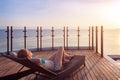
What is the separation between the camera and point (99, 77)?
19.7 ft

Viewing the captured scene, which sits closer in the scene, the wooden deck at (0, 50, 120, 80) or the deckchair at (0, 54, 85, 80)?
the deckchair at (0, 54, 85, 80)

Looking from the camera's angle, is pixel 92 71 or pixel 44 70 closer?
pixel 44 70

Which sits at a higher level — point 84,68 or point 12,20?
point 12,20

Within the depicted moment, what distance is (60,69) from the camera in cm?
584

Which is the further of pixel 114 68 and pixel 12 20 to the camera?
pixel 12 20

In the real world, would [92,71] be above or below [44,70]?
below

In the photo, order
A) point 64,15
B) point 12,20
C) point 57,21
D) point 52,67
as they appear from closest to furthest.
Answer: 1. point 52,67
2. point 64,15
3. point 57,21
4. point 12,20

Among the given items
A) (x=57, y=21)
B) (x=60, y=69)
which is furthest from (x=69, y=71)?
(x=57, y=21)

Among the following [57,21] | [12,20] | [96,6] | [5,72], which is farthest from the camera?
[12,20]

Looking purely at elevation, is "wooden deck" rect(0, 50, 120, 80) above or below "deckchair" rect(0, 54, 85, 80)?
below

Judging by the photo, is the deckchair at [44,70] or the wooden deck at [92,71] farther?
the wooden deck at [92,71]

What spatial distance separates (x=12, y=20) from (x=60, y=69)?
25.2 metres

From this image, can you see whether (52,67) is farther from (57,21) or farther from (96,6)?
(57,21)

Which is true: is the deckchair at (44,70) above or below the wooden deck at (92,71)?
above
